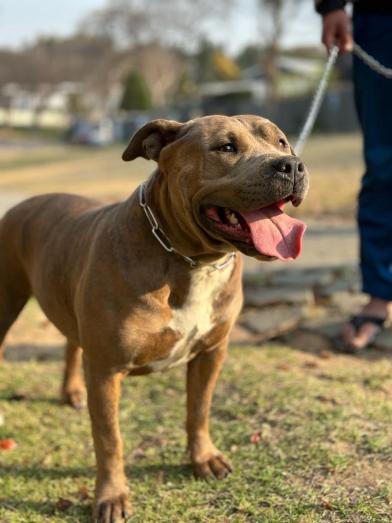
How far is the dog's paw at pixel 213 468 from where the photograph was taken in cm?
308

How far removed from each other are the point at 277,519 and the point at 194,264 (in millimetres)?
1071

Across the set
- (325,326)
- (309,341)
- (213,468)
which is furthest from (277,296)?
(213,468)

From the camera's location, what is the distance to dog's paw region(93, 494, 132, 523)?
2.78 m

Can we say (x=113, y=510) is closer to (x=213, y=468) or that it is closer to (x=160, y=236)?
(x=213, y=468)

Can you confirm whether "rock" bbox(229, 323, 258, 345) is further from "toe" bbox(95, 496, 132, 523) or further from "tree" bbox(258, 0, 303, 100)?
"tree" bbox(258, 0, 303, 100)

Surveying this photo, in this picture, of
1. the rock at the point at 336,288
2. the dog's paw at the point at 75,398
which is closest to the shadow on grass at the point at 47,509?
the dog's paw at the point at 75,398

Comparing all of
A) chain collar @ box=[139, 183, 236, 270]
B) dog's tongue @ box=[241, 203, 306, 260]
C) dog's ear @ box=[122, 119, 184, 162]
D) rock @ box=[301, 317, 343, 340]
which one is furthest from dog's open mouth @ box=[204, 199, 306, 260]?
rock @ box=[301, 317, 343, 340]

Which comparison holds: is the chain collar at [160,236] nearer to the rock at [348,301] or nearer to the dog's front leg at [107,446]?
the dog's front leg at [107,446]

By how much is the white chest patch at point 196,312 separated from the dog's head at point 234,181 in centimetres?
24

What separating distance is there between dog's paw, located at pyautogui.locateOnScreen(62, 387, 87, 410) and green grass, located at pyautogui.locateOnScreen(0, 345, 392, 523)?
1.9 inches

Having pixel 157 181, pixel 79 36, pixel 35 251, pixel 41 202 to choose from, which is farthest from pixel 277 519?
pixel 79 36

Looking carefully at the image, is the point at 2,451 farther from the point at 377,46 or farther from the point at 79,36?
the point at 79,36

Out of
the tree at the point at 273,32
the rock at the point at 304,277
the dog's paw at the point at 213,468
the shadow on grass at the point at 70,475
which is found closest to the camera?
the shadow on grass at the point at 70,475

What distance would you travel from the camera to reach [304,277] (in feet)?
19.7
